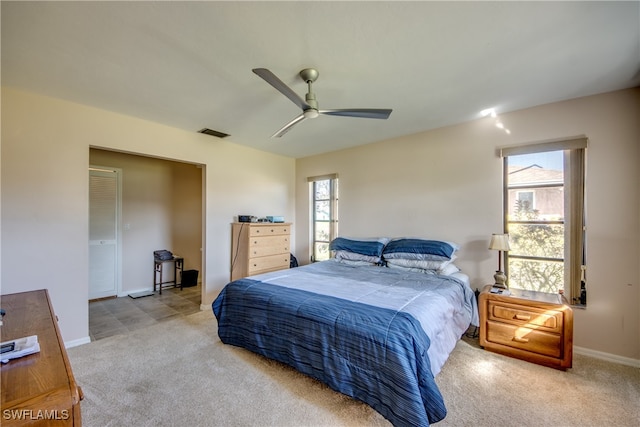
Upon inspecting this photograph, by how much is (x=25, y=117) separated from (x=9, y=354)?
2.63 meters

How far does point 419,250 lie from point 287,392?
206 cm

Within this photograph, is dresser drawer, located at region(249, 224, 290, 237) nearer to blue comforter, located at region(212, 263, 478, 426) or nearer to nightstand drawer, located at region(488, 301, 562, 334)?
blue comforter, located at region(212, 263, 478, 426)

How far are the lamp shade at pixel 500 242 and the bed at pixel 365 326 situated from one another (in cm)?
45

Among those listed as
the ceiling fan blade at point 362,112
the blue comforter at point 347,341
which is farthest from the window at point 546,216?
the ceiling fan blade at point 362,112

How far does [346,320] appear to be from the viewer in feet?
6.09

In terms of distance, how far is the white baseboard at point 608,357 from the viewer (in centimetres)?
237

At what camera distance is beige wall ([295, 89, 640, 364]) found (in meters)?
2.44

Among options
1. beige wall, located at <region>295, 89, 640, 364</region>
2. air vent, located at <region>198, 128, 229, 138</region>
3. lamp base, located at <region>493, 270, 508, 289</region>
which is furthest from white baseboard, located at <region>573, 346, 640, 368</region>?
air vent, located at <region>198, 128, 229, 138</region>

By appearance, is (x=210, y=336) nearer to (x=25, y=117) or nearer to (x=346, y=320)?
(x=346, y=320)

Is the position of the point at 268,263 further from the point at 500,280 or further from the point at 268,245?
the point at 500,280

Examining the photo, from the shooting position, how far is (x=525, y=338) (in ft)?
7.93

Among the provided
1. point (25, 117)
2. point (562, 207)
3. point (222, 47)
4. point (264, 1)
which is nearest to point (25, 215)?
point (25, 117)

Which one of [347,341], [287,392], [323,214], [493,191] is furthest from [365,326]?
[323,214]

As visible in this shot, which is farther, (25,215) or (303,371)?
(25,215)
